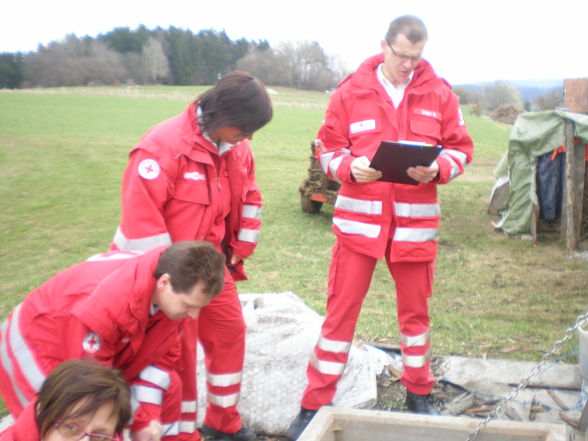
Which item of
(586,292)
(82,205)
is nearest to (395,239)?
(586,292)

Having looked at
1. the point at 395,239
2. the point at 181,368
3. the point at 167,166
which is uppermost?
the point at 167,166

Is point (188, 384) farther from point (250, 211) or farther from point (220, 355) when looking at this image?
point (250, 211)

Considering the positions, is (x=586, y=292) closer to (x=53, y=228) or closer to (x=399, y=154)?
(x=399, y=154)

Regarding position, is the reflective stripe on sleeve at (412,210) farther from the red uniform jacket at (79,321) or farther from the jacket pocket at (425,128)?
the red uniform jacket at (79,321)

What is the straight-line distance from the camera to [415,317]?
125 inches

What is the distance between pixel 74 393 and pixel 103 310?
41cm

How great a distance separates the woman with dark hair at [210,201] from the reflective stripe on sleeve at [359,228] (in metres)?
0.46

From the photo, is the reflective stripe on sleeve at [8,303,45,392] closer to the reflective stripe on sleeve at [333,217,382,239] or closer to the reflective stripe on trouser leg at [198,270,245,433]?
the reflective stripe on trouser leg at [198,270,245,433]

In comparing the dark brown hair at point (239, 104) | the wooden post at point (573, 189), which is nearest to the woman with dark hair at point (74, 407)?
the dark brown hair at point (239, 104)

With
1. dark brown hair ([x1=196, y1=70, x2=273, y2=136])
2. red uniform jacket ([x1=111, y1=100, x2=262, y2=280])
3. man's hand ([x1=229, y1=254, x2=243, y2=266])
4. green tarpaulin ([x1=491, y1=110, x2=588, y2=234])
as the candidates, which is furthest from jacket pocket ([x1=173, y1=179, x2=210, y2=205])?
green tarpaulin ([x1=491, y1=110, x2=588, y2=234])

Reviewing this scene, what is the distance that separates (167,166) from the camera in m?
2.56

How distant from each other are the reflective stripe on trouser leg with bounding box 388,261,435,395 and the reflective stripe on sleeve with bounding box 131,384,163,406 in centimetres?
140

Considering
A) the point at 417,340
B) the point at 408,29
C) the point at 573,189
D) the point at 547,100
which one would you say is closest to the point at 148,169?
the point at 408,29

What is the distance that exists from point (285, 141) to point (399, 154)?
20499 mm
